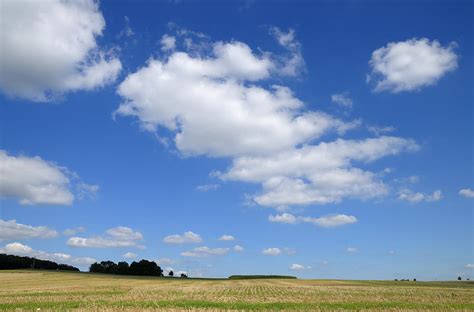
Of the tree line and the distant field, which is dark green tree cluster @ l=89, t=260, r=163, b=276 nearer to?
the tree line

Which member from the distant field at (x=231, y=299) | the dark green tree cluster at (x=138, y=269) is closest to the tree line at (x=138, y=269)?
the dark green tree cluster at (x=138, y=269)

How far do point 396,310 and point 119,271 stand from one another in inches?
6770

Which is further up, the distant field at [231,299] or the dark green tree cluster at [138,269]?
the dark green tree cluster at [138,269]

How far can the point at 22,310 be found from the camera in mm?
28891

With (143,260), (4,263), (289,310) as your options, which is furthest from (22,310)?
(4,263)

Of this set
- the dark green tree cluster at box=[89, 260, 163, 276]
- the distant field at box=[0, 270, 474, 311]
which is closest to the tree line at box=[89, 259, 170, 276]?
the dark green tree cluster at box=[89, 260, 163, 276]

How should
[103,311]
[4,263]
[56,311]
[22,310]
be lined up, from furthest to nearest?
[4,263]
[22,310]
[56,311]
[103,311]

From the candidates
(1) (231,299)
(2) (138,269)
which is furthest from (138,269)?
(1) (231,299)

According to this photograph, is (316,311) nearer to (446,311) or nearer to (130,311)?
(446,311)

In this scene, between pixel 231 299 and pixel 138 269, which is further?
pixel 138 269

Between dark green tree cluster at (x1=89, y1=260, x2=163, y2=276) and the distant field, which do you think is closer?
the distant field

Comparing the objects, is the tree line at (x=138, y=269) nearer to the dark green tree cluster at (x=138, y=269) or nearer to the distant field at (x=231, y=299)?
the dark green tree cluster at (x=138, y=269)

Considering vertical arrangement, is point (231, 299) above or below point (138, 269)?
Answer: below

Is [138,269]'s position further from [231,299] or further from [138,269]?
[231,299]
